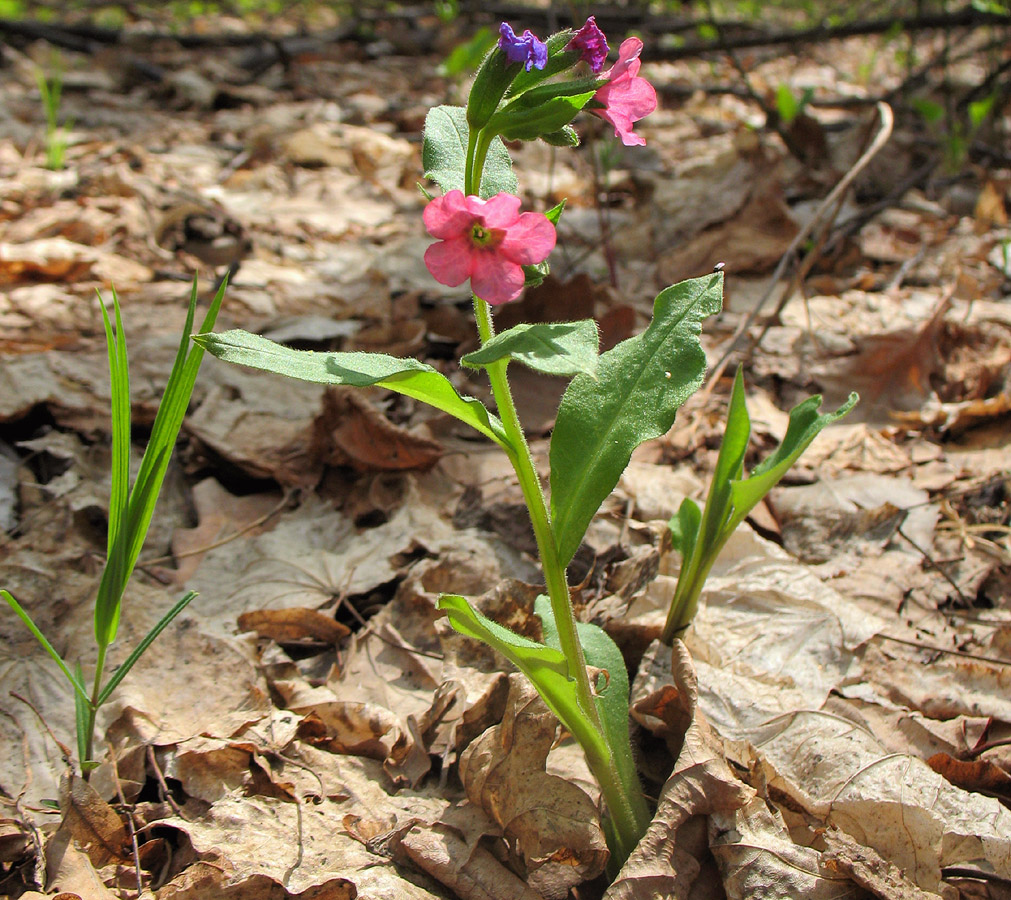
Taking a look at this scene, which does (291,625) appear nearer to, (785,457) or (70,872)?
(70,872)

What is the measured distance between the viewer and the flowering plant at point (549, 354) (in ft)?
3.72

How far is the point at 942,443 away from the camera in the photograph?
2.53 m

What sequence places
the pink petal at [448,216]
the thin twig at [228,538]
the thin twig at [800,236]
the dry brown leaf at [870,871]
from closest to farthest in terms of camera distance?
the pink petal at [448,216]
the dry brown leaf at [870,871]
the thin twig at [228,538]
the thin twig at [800,236]

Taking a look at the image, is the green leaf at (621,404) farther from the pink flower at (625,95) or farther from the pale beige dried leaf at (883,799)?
the pale beige dried leaf at (883,799)

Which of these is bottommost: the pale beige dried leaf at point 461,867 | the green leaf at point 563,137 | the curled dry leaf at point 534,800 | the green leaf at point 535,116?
the pale beige dried leaf at point 461,867

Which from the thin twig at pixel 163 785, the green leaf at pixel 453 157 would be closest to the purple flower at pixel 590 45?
the green leaf at pixel 453 157

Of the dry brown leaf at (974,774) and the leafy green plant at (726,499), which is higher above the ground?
the leafy green plant at (726,499)

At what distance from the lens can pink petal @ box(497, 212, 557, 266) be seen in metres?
1.16

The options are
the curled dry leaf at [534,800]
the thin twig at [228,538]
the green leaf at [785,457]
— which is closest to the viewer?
the curled dry leaf at [534,800]

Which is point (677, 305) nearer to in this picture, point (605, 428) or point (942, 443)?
point (605, 428)

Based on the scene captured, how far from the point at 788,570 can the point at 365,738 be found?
3.51 ft

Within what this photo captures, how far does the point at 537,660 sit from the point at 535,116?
82cm

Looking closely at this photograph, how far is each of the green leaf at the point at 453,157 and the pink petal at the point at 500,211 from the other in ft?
0.67

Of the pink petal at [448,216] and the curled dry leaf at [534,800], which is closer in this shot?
the pink petal at [448,216]
